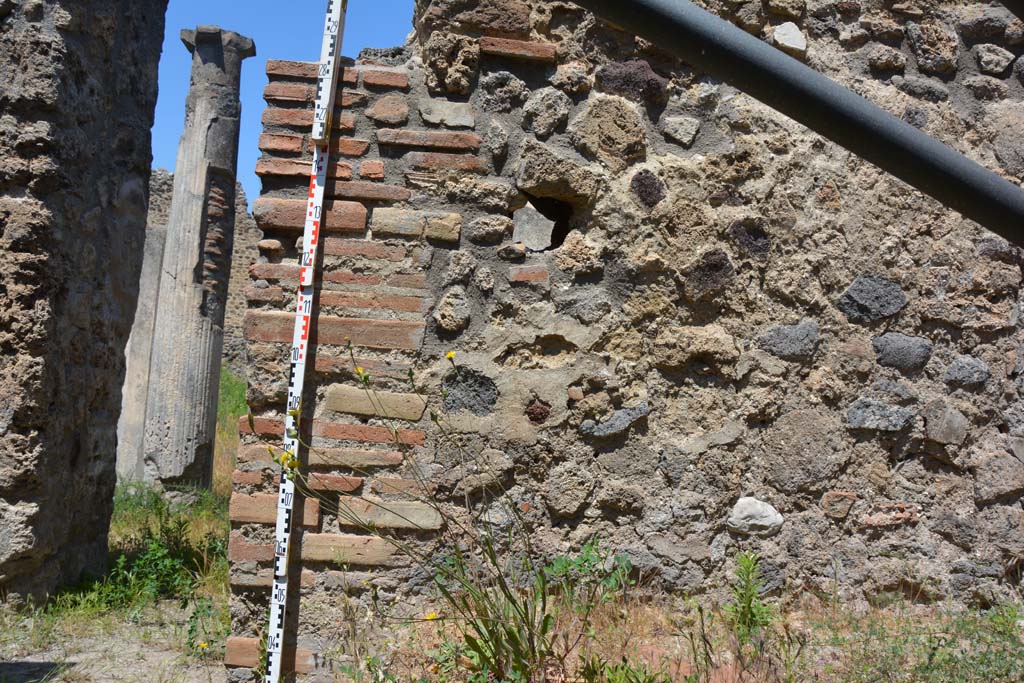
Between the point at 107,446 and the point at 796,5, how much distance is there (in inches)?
174

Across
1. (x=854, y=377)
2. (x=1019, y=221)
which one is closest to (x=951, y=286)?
(x=854, y=377)

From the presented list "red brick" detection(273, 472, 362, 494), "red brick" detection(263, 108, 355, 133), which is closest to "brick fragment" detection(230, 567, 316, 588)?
"red brick" detection(273, 472, 362, 494)

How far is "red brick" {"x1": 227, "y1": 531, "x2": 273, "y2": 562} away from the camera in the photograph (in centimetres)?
307

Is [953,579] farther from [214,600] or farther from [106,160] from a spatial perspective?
[106,160]

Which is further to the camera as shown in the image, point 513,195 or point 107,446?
point 107,446

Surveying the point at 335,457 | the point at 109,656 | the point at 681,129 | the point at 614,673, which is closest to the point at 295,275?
the point at 335,457

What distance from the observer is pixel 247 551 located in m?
3.08

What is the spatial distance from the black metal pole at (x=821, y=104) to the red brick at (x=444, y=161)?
2497mm

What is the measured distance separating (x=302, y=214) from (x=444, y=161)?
565 millimetres

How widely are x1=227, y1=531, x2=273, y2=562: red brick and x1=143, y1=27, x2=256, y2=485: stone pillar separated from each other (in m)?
4.77

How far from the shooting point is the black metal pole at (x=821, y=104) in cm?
79

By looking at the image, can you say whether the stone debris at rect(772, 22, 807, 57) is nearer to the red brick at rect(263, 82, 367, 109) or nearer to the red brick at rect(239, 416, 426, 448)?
the red brick at rect(263, 82, 367, 109)

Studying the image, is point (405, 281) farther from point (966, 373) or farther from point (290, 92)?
point (966, 373)

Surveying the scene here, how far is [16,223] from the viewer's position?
4.20m
